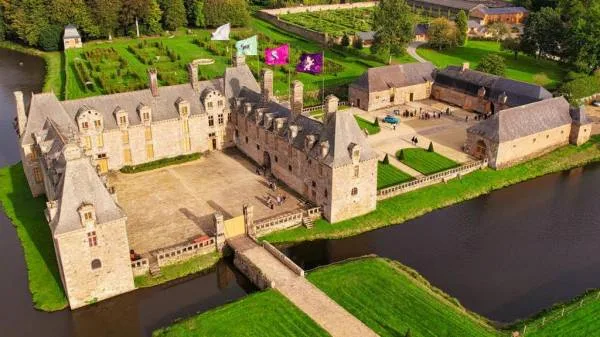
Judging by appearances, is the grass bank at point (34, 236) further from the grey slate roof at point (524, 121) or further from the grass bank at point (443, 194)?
the grey slate roof at point (524, 121)

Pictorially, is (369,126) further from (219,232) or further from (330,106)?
(219,232)

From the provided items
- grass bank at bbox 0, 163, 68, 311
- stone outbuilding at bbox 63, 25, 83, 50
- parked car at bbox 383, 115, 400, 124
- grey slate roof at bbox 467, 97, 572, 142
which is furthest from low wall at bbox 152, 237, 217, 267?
stone outbuilding at bbox 63, 25, 83, 50

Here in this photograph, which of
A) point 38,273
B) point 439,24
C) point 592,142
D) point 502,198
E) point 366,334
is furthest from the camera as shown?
point 439,24

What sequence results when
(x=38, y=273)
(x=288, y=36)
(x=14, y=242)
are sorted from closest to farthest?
(x=38, y=273) → (x=14, y=242) → (x=288, y=36)

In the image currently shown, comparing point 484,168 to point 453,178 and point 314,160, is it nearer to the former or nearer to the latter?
point 453,178

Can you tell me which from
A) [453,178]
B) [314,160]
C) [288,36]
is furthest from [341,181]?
[288,36]

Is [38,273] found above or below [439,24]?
below
